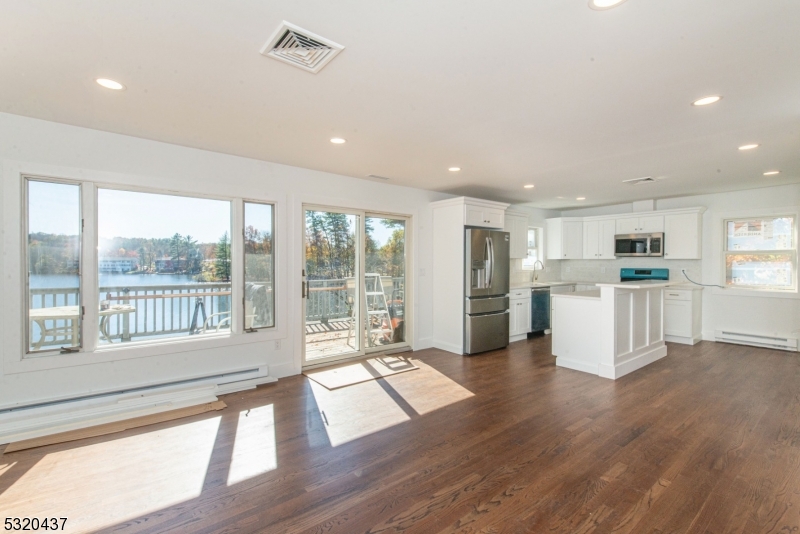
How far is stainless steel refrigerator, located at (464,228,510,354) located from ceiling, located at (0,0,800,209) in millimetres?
1711

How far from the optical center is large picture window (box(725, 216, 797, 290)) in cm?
539

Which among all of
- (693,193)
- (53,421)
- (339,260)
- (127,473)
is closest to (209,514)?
(127,473)

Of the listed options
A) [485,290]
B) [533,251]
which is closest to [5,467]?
[485,290]

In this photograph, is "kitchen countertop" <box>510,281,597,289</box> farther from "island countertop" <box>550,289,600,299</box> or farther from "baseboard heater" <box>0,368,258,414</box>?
"baseboard heater" <box>0,368,258,414</box>

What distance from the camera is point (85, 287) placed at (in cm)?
320

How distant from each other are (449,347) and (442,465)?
10.2ft

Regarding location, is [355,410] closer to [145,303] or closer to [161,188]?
[145,303]

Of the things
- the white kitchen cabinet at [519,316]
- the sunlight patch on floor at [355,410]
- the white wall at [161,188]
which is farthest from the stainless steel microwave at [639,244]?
the sunlight patch on floor at [355,410]

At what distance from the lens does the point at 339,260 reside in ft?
16.0

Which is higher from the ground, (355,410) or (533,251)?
(533,251)

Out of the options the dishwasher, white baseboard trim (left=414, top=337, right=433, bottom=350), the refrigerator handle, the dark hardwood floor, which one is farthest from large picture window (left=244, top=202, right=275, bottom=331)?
the dishwasher

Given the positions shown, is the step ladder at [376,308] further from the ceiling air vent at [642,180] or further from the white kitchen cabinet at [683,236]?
the white kitchen cabinet at [683,236]

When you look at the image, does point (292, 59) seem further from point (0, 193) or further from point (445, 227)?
point (445, 227)

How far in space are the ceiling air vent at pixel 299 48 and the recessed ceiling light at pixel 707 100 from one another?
2453 mm
